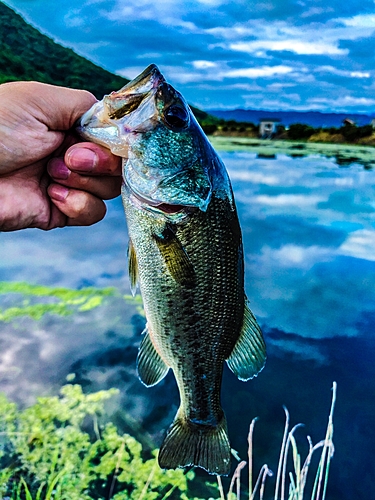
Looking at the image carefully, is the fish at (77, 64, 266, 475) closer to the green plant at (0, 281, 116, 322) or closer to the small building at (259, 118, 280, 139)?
the green plant at (0, 281, 116, 322)

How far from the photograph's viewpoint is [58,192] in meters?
1.94

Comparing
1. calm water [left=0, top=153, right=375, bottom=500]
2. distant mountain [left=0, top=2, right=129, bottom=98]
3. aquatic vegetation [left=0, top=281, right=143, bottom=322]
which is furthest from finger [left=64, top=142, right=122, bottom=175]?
distant mountain [left=0, top=2, right=129, bottom=98]

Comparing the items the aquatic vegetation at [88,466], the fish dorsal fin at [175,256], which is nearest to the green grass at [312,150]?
the aquatic vegetation at [88,466]

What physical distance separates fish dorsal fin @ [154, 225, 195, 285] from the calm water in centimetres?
294

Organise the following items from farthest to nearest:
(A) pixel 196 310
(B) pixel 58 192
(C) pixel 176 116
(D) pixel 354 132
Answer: (D) pixel 354 132, (B) pixel 58 192, (A) pixel 196 310, (C) pixel 176 116

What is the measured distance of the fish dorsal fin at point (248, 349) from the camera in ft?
5.03

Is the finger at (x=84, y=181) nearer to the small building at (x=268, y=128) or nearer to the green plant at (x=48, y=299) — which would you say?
the green plant at (x=48, y=299)

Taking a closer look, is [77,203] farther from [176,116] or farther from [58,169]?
[176,116]

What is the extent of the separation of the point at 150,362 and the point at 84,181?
771 mm

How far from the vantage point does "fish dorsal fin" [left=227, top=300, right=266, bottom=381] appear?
5.03 feet

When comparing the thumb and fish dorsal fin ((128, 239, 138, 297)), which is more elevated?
the thumb

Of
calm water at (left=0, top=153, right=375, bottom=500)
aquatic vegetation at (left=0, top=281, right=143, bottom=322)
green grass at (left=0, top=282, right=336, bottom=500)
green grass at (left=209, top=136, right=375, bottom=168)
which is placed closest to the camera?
green grass at (left=0, top=282, right=336, bottom=500)

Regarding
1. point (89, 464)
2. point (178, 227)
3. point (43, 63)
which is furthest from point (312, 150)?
point (178, 227)

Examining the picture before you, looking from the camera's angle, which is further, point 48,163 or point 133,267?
point 48,163
